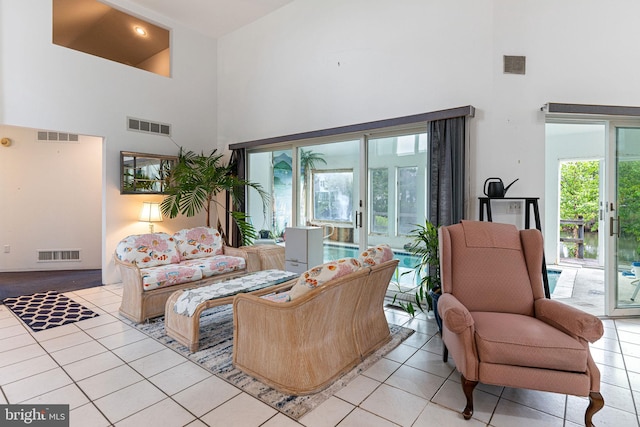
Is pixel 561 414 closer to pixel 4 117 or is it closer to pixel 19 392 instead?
pixel 19 392

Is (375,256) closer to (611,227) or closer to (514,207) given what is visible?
(514,207)

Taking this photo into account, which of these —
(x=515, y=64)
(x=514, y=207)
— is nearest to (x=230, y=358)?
(x=514, y=207)

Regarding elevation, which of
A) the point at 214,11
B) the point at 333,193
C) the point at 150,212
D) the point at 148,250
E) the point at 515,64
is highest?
the point at 214,11

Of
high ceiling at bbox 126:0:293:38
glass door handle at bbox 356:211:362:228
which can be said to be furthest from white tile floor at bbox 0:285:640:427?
high ceiling at bbox 126:0:293:38

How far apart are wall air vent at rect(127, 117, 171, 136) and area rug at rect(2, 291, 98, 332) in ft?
8.60

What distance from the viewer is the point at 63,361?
101 inches

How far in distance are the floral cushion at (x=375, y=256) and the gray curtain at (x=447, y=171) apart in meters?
1.13

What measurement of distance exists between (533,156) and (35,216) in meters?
7.54

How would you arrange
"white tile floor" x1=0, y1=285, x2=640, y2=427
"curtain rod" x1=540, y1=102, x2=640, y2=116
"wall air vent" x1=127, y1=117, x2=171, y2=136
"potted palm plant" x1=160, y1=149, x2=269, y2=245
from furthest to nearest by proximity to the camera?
1. "wall air vent" x1=127, y1=117, x2=171, y2=136
2. "potted palm plant" x1=160, y1=149, x2=269, y2=245
3. "curtain rod" x1=540, y1=102, x2=640, y2=116
4. "white tile floor" x1=0, y1=285, x2=640, y2=427

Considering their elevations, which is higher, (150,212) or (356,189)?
(356,189)

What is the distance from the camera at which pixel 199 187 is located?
16.6 feet

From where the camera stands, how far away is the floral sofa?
132 inches

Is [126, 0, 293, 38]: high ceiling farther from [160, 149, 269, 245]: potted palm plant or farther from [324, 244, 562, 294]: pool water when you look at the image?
[324, 244, 562, 294]: pool water

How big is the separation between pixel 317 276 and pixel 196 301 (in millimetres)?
1272
